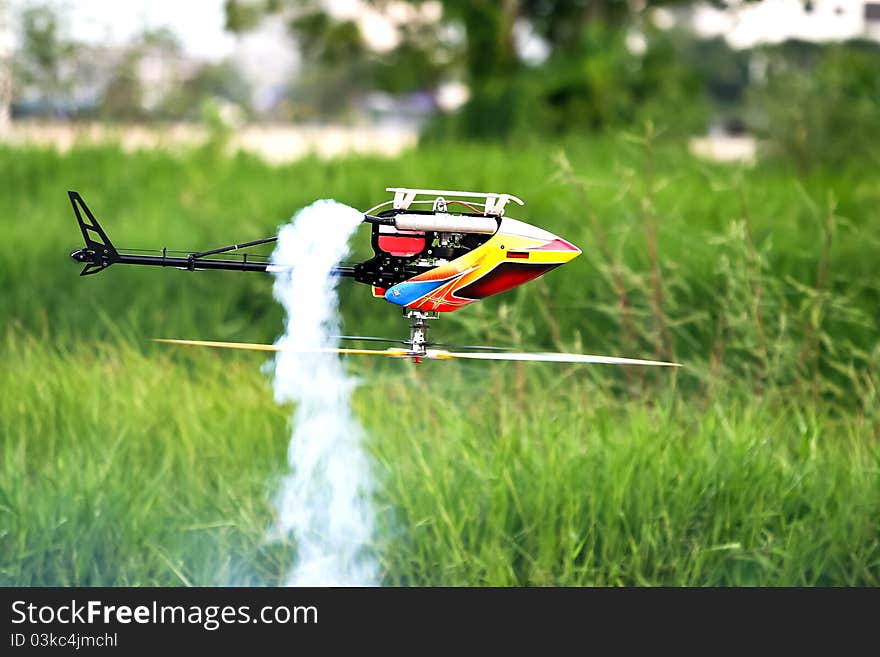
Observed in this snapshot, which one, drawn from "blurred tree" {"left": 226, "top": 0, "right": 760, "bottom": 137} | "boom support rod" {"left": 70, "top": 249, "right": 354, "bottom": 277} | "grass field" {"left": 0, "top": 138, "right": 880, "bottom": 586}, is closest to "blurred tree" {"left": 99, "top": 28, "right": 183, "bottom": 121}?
"blurred tree" {"left": 226, "top": 0, "right": 760, "bottom": 137}

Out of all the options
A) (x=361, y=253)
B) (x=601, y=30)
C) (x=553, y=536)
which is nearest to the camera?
(x=553, y=536)

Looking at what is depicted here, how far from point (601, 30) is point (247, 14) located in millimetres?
10596

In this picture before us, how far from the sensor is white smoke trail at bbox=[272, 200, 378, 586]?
2535 mm

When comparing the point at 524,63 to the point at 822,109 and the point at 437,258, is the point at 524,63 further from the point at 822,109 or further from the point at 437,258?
the point at 437,258

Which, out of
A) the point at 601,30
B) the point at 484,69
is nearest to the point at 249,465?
the point at 601,30

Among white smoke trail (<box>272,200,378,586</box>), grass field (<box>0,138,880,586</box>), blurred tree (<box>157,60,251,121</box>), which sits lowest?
white smoke trail (<box>272,200,378,586</box>)

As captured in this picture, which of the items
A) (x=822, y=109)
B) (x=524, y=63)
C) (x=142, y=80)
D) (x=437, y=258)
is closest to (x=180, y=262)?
(x=437, y=258)

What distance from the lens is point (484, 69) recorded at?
2528 cm

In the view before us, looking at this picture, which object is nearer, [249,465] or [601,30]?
[249,465]

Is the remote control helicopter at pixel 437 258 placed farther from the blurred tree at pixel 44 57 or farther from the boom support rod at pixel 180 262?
the blurred tree at pixel 44 57

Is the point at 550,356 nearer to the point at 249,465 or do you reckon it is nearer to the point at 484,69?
the point at 249,465

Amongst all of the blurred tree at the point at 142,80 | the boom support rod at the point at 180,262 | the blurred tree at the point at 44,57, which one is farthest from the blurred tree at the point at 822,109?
the boom support rod at the point at 180,262

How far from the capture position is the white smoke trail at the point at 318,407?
2535 mm

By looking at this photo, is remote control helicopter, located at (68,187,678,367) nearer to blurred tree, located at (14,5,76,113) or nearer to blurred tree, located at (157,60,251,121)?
blurred tree, located at (14,5,76,113)
